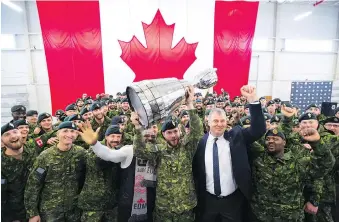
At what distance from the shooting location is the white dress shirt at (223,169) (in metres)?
2.26

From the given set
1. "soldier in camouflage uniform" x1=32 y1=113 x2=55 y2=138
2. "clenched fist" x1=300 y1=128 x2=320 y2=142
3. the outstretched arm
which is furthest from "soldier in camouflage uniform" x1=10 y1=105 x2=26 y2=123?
"clenched fist" x1=300 y1=128 x2=320 y2=142

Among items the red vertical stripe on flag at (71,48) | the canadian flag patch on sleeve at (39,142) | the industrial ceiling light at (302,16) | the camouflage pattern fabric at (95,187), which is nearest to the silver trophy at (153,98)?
the camouflage pattern fabric at (95,187)

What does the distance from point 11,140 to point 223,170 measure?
225cm

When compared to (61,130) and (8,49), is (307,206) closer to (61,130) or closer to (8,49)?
(61,130)

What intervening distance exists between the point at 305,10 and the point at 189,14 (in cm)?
688

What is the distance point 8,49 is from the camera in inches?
384

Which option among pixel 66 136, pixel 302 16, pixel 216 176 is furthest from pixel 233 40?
pixel 66 136

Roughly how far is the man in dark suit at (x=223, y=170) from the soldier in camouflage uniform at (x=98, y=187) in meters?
0.97

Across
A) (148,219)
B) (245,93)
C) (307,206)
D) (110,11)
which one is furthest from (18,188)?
(110,11)

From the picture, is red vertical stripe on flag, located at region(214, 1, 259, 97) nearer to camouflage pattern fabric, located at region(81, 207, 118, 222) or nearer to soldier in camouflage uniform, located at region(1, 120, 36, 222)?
camouflage pattern fabric, located at region(81, 207, 118, 222)

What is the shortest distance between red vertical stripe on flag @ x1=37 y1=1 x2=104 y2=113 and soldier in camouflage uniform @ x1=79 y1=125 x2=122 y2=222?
21.1 feet

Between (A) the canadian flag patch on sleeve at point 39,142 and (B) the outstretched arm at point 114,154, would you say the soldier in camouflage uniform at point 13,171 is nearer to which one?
(A) the canadian flag patch on sleeve at point 39,142

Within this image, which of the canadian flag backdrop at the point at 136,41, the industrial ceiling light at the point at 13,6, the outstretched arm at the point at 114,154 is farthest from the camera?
the industrial ceiling light at the point at 13,6

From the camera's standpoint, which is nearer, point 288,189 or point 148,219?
point 288,189
